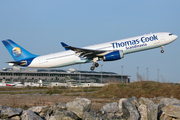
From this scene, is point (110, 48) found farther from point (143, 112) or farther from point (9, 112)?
Answer: point (9, 112)

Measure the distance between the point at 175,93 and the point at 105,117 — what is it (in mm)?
12261

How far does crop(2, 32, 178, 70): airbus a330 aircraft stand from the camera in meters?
30.1

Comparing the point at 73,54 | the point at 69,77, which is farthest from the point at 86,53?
the point at 69,77

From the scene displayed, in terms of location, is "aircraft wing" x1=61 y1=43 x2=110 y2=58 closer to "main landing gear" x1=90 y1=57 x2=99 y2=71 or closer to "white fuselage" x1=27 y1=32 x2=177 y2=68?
"main landing gear" x1=90 y1=57 x2=99 y2=71

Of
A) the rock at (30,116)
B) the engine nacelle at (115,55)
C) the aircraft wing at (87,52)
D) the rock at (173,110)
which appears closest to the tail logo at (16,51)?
the aircraft wing at (87,52)

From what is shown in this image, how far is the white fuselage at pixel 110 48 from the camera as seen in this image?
1203 inches

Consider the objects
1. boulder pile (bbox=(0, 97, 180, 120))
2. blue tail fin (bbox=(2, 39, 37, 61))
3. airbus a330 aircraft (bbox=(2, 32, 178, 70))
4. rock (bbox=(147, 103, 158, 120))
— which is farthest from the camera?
blue tail fin (bbox=(2, 39, 37, 61))

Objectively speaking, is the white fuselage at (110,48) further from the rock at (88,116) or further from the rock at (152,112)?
the rock at (88,116)

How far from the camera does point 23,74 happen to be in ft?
333

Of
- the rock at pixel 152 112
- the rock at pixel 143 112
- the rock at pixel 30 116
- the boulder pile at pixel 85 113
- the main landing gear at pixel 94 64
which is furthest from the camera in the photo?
the main landing gear at pixel 94 64

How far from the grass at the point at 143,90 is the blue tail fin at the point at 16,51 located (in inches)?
536

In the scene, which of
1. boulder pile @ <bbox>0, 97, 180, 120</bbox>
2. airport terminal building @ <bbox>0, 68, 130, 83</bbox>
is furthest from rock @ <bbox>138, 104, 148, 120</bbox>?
airport terminal building @ <bbox>0, 68, 130, 83</bbox>

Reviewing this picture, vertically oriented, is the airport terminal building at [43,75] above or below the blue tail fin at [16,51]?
below

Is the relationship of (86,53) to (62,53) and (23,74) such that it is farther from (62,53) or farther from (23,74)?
(23,74)
